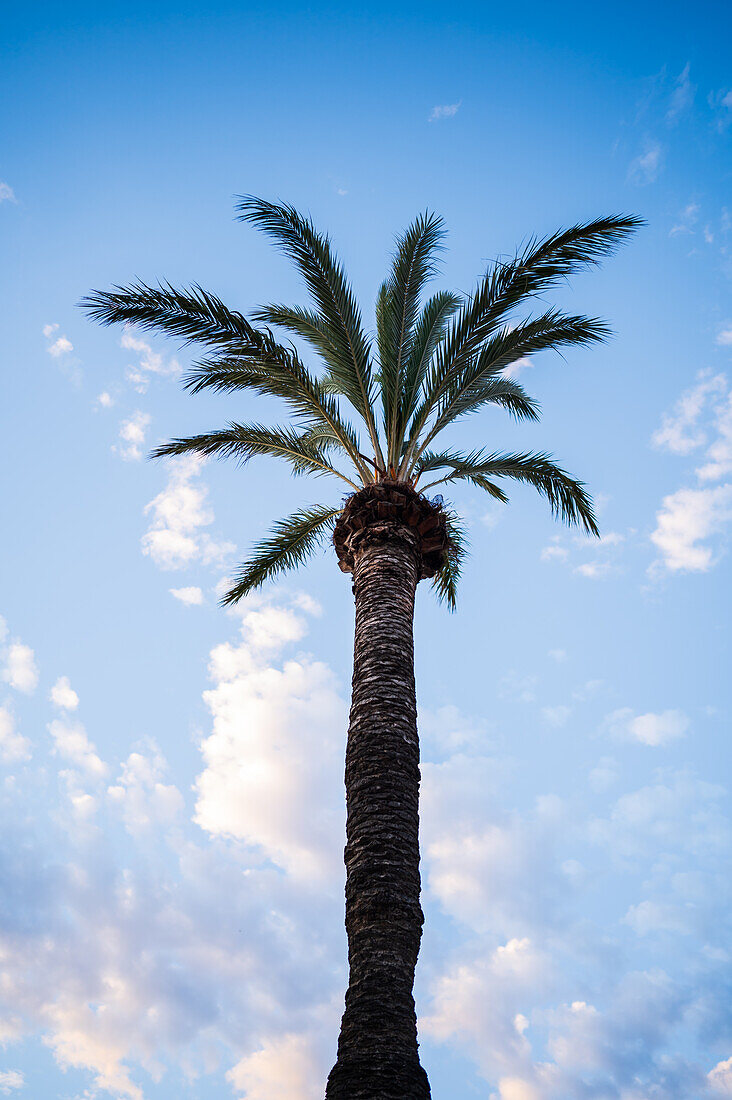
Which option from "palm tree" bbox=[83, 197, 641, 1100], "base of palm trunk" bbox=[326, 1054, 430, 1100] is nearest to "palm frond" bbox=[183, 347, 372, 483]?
"palm tree" bbox=[83, 197, 641, 1100]

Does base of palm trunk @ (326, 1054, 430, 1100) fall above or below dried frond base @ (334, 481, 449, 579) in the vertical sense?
below

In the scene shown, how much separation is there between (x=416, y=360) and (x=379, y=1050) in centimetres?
862

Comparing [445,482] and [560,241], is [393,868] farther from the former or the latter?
[560,241]

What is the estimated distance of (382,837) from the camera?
23.7 feet

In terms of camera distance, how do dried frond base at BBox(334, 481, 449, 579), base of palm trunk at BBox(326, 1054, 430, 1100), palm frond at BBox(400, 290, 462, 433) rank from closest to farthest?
base of palm trunk at BBox(326, 1054, 430, 1100)
dried frond base at BBox(334, 481, 449, 579)
palm frond at BBox(400, 290, 462, 433)

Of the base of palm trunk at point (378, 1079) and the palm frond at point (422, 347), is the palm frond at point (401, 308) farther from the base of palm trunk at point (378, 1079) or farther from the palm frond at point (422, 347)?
the base of palm trunk at point (378, 1079)

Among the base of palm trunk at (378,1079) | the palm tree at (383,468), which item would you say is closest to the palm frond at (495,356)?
the palm tree at (383,468)

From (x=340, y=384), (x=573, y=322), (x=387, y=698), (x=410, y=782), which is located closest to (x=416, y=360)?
(x=340, y=384)

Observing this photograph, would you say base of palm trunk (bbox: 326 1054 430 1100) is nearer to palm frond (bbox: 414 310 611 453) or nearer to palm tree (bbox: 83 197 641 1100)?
palm tree (bbox: 83 197 641 1100)

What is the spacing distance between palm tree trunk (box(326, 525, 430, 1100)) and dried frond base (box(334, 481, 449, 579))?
2.2 inches

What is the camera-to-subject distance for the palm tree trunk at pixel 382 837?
599cm

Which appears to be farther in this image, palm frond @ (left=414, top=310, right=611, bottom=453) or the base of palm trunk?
palm frond @ (left=414, top=310, right=611, bottom=453)

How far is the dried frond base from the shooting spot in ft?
32.3

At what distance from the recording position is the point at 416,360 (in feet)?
38.4
